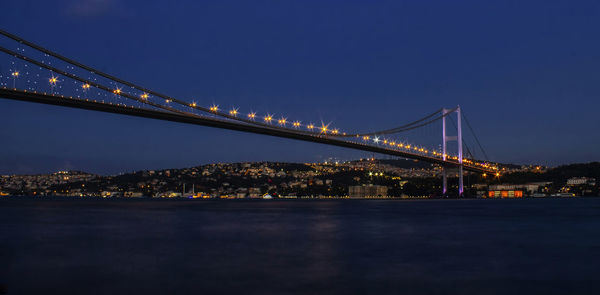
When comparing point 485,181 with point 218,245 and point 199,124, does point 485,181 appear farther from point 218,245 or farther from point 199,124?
point 218,245

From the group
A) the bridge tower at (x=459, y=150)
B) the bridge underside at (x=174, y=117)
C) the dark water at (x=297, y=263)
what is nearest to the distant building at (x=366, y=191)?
the bridge tower at (x=459, y=150)

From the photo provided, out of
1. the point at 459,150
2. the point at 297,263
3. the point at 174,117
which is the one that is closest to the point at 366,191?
the point at 459,150

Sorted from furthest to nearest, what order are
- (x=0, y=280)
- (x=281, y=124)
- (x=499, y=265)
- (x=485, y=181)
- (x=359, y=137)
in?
(x=485, y=181)
(x=359, y=137)
(x=281, y=124)
(x=499, y=265)
(x=0, y=280)

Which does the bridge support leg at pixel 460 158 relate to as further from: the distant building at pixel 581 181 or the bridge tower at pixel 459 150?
the distant building at pixel 581 181

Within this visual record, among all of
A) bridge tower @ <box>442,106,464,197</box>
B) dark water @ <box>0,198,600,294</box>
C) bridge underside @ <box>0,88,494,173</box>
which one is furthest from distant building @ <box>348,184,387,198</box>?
dark water @ <box>0,198,600,294</box>

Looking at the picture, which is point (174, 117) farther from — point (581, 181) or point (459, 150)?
point (581, 181)

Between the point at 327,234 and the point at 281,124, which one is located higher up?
the point at 281,124

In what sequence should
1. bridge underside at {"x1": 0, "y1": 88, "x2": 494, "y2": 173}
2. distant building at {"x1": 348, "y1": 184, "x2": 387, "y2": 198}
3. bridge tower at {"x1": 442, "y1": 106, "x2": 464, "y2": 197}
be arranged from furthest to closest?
distant building at {"x1": 348, "y1": 184, "x2": 387, "y2": 198} < bridge tower at {"x1": 442, "y1": 106, "x2": 464, "y2": 197} < bridge underside at {"x1": 0, "y1": 88, "x2": 494, "y2": 173}

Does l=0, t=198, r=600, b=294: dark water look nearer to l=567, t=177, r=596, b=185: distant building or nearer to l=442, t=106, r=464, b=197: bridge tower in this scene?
l=442, t=106, r=464, b=197: bridge tower

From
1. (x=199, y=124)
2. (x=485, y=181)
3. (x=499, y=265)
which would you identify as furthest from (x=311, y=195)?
(x=499, y=265)
